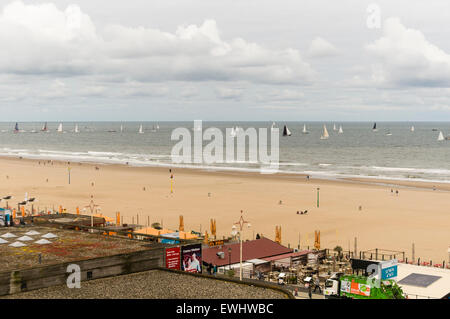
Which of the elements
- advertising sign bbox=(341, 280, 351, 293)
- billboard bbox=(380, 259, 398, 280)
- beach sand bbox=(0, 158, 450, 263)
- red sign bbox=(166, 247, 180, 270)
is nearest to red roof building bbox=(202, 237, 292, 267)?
red sign bbox=(166, 247, 180, 270)

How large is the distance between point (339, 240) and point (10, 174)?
83939mm

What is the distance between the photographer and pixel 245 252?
44031 mm

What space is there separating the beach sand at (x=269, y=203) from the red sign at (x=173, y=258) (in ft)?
Result: 74.8

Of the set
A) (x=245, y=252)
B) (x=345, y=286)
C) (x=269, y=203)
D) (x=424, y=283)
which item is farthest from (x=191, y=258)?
(x=269, y=203)

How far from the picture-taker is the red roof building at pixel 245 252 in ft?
136

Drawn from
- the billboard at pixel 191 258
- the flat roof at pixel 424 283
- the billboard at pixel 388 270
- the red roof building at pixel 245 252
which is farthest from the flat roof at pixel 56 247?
the flat roof at pixel 424 283

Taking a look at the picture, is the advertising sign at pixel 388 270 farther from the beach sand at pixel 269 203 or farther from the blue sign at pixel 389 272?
the beach sand at pixel 269 203

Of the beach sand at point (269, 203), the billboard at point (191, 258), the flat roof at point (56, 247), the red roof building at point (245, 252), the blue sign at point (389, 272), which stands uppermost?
the flat roof at point (56, 247)

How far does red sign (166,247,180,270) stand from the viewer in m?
33.1

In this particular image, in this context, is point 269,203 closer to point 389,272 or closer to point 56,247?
point 389,272

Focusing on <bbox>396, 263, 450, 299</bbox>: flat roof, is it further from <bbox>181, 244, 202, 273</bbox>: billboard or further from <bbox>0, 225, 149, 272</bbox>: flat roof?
<bbox>0, 225, 149, 272</bbox>: flat roof

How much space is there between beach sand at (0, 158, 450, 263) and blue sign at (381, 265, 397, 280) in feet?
46.9

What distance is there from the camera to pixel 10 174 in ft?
378
